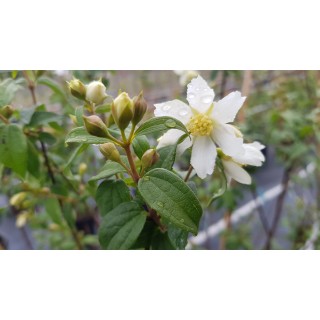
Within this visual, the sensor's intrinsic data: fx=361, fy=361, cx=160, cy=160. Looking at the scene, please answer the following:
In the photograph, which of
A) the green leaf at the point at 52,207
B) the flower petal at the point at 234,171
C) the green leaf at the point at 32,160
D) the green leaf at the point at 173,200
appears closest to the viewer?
the green leaf at the point at 173,200

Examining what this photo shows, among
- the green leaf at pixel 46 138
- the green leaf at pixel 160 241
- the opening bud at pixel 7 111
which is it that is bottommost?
the green leaf at pixel 160 241

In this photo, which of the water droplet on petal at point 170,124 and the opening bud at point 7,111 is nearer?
the water droplet on petal at point 170,124

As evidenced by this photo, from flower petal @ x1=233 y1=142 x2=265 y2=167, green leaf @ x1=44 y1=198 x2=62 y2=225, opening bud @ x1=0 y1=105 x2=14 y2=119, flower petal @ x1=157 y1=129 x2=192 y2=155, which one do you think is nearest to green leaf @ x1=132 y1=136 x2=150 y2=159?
flower petal @ x1=157 y1=129 x2=192 y2=155

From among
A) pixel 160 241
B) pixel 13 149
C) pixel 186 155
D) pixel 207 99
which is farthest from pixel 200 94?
pixel 186 155

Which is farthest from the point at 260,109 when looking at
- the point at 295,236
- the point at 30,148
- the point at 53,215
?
the point at 30,148

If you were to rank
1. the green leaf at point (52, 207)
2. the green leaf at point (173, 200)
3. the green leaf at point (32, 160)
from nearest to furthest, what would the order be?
the green leaf at point (173, 200) → the green leaf at point (32, 160) → the green leaf at point (52, 207)

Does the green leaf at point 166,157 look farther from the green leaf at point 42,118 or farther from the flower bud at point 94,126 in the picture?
the green leaf at point 42,118

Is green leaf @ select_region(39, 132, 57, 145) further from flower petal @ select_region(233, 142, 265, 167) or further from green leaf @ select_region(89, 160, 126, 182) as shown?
flower petal @ select_region(233, 142, 265, 167)

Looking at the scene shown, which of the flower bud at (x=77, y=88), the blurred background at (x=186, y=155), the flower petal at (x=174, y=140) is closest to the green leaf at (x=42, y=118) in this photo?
the blurred background at (x=186, y=155)
